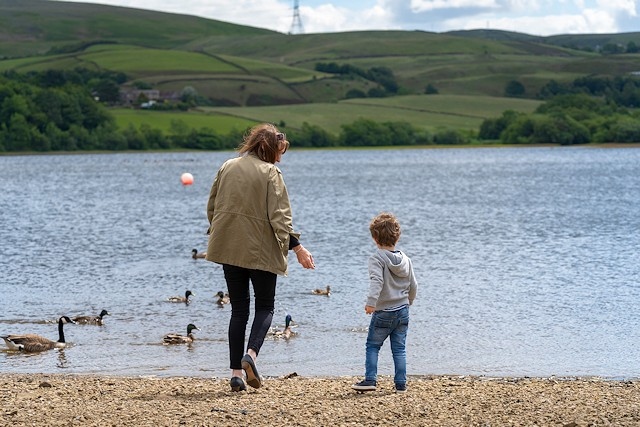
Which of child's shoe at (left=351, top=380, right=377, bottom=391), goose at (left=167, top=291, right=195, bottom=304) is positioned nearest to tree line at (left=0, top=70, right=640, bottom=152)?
goose at (left=167, top=291, right=195, bottom=304)

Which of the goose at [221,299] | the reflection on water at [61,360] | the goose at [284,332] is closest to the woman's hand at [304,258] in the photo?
the reflection on water at [61,360]

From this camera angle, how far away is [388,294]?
1043 centimetres

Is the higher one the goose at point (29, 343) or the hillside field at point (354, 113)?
the hillside field at point (354, 113)

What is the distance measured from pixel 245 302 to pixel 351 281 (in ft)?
49.6

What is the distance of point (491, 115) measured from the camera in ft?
492

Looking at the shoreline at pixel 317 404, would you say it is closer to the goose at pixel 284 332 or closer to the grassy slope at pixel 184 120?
the goose at pixel 284 332

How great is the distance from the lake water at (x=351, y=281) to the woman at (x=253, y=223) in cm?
469

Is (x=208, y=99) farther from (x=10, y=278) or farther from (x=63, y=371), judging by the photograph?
(x=63, y=371)

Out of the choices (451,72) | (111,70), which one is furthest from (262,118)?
(451,72)

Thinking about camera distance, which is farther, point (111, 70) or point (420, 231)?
point (111, 70)

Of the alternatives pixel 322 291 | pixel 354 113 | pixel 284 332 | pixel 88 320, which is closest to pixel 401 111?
pixel 354 113

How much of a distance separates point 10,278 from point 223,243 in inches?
712

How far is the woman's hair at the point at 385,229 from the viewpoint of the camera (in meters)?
10.2

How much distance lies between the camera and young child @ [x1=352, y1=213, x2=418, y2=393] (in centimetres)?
1027
